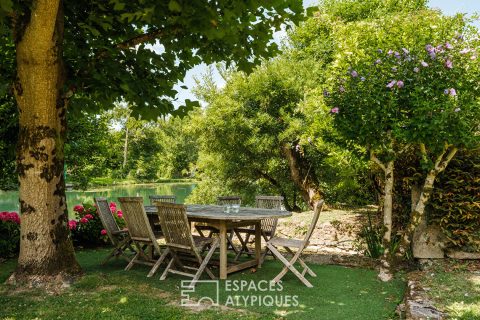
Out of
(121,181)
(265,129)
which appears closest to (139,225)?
(265,129)

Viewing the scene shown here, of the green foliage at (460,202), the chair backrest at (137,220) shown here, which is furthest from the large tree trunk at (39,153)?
the green foliage at (460,202)

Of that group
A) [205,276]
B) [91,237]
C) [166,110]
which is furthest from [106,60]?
[91,237]

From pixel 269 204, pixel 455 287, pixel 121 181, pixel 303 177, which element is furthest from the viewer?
pixel 121 181

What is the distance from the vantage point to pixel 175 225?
546 cm

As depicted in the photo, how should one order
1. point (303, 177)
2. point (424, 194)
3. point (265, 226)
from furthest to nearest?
point (303, 177) < point (265, 226) < point (424, 194)

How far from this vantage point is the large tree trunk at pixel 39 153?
495cm

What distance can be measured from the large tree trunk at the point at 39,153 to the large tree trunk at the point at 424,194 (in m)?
4.59

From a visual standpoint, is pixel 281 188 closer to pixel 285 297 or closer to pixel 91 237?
pixel 91 237

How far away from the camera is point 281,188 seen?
1371 cm

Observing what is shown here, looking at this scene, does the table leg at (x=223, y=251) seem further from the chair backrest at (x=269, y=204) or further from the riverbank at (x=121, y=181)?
the riverbank at (x=121, y=181)

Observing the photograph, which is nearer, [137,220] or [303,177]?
[137,220]

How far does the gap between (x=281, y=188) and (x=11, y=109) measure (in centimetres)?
843

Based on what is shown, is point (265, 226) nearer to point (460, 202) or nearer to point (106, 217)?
point (106, 217)

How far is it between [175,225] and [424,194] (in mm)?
3432
